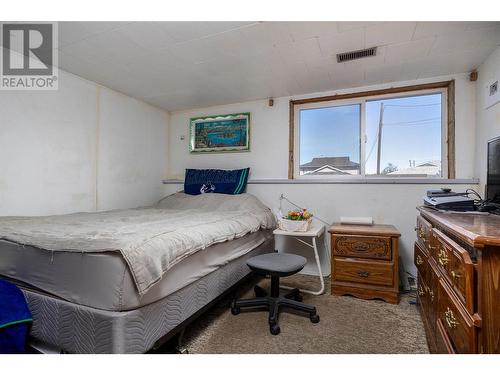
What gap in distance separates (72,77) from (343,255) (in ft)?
10.2

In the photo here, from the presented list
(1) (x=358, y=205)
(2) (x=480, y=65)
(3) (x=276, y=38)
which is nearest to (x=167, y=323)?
(3) (x=276, y=38)

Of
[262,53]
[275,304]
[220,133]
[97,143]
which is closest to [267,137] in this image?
[220,133]

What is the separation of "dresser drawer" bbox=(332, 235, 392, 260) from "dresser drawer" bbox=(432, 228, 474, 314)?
0.94 meters

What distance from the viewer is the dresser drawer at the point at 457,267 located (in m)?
0.85

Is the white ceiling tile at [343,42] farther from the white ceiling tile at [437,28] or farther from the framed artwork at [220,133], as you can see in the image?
the framed artwork at [220,133]

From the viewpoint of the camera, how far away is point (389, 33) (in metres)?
1.84

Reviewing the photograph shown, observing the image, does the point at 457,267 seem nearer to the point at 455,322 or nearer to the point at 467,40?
the point at 455,322

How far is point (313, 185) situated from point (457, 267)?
2.03 meters

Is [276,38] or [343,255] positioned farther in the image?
[343,255]

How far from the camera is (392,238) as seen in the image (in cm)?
218
